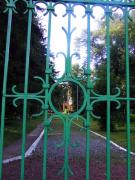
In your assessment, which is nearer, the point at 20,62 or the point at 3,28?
the point at 3,28

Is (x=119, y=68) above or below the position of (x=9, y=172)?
above

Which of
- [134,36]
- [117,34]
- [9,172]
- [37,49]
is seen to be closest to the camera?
[9,172]

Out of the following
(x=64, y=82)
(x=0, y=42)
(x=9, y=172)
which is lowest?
(x=9, y=172)

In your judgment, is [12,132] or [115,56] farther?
[115,56]

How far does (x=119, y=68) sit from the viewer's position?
3766cm

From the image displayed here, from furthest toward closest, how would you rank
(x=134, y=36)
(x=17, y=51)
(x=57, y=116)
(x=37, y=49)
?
(x=134, y=36)
(x=37, y=49)
(x=17, y=51)
(x=57, y=116)

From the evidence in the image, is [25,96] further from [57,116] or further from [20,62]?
[20,62]

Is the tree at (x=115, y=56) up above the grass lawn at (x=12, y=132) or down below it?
above

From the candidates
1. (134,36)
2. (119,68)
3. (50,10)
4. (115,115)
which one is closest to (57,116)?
(50,10)

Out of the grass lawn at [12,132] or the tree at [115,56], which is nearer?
the grass lawn at [12,132]

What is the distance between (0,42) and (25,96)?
1135 cm

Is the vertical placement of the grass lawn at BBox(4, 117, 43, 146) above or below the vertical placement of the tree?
below

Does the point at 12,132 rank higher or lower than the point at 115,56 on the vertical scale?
lower

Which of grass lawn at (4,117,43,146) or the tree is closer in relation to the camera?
grass lawn at (4,117,43,146)
